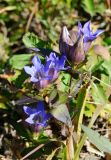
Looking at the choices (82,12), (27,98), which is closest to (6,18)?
(82,12)

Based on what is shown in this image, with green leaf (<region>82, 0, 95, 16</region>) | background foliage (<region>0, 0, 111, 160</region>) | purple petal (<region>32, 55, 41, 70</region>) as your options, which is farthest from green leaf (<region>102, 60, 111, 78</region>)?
green leaf (<region>82, 0, 95, 16</region>)

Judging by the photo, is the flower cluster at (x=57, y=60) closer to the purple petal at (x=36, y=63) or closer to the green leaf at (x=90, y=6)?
the purple petal at (x=36, y=63)

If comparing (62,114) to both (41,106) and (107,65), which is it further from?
(107,65)

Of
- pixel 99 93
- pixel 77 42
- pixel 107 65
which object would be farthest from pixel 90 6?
pixel 77 42

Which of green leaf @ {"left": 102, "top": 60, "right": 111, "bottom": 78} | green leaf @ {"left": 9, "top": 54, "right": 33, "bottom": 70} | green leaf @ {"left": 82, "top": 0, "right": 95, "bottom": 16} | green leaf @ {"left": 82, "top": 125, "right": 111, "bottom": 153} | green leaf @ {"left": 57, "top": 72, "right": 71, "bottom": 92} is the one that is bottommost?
green leaf @ {"left": 82, "top": 125, "right": 111, "bottom": 153}

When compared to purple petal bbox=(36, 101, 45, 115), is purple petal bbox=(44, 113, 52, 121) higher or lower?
lower

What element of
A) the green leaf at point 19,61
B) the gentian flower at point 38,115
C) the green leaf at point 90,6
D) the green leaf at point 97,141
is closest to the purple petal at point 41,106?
the gentian flower at point 38,115

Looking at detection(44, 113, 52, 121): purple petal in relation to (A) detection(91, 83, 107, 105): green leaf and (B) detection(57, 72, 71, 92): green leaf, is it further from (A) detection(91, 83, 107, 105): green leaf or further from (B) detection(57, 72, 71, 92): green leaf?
(A) detection(91, 83, 107, 105): green leaf
